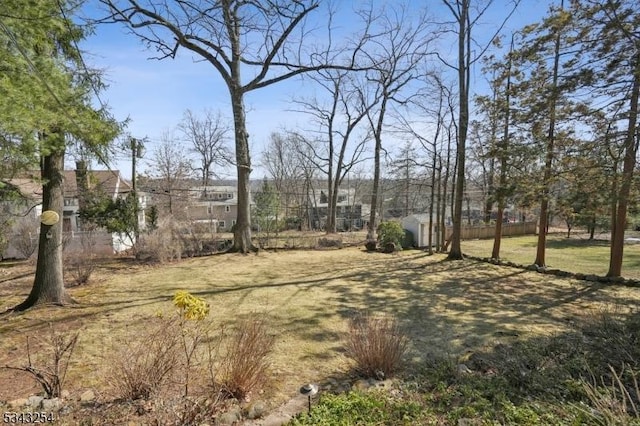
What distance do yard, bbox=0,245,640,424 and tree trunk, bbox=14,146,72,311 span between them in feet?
0.86

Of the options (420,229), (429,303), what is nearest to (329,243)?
(420,229)

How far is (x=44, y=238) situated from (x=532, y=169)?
10252mm

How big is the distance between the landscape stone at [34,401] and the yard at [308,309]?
0.28 m

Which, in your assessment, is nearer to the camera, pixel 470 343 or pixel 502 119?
pixel 470 343

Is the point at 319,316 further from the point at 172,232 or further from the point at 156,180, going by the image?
the point at 156,180

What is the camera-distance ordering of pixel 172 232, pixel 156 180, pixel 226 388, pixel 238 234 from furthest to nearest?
pixel 156 180, pixel 238 234, pixel 172 232, pixel 226 388

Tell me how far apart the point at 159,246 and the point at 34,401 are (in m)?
8.16

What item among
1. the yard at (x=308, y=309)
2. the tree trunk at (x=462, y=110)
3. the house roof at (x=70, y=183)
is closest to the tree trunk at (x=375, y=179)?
the tree trunk at (x=462, y=110)

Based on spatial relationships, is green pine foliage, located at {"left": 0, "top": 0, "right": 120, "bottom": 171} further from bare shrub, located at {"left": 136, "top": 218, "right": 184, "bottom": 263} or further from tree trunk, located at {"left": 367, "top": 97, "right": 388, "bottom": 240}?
tree trunk, located at {"left": 367, "top": 97, "right": 388, "bottom": 240}

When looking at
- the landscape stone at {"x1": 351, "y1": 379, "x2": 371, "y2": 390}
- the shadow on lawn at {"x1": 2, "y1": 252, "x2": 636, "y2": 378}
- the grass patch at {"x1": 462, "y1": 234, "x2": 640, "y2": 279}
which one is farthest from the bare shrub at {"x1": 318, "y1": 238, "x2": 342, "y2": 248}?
the landscape stone at {"x1": 351, "y1": 379, "x2": 371, "y2": 390}

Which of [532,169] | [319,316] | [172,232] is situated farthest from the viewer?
[172,232]

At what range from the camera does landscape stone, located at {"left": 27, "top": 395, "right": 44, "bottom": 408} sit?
8.42ft

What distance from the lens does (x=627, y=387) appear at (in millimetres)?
2875

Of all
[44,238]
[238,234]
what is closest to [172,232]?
[238,234]
